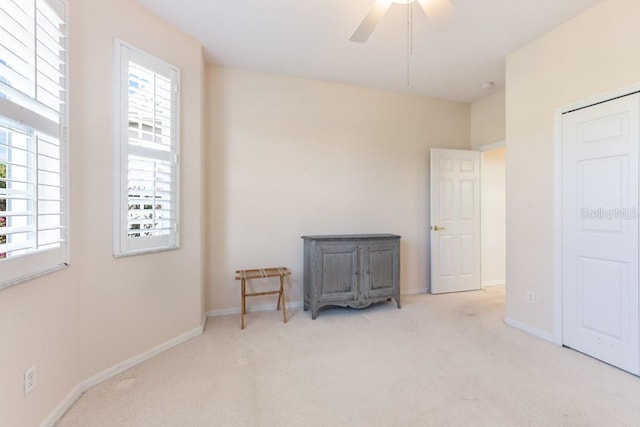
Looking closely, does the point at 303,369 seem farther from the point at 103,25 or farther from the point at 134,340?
the point at 103,25

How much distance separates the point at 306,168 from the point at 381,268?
1.52m

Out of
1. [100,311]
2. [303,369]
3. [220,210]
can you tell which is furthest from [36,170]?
[303,369]

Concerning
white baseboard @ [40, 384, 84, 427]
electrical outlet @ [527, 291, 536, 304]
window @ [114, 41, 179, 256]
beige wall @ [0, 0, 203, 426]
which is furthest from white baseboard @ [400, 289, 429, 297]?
white baseboard @ [40, 384, 84, 427]

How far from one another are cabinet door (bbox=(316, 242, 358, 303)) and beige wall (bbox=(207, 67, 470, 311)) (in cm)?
46

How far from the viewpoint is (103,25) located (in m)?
2.05

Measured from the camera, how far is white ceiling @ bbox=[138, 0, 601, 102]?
7.58 ft

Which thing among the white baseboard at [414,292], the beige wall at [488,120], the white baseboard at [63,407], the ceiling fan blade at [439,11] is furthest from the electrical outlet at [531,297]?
the white baseboard at [63,407]

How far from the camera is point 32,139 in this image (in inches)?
60.4

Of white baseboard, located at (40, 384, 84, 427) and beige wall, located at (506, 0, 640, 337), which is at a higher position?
beige wall, located at (506, 0, 640, 337)

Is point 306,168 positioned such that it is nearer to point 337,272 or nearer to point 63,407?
point 337,272

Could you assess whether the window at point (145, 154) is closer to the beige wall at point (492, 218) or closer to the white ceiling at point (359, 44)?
the white ceiling at point (359, 44)

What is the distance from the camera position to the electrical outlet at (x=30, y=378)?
1452mm

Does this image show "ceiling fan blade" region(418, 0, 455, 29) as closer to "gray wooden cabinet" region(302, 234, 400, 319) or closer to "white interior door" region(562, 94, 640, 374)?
"white interior door" region(562, 94, 640, 374)

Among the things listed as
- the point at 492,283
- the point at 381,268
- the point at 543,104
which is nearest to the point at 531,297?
the point at 381,268
